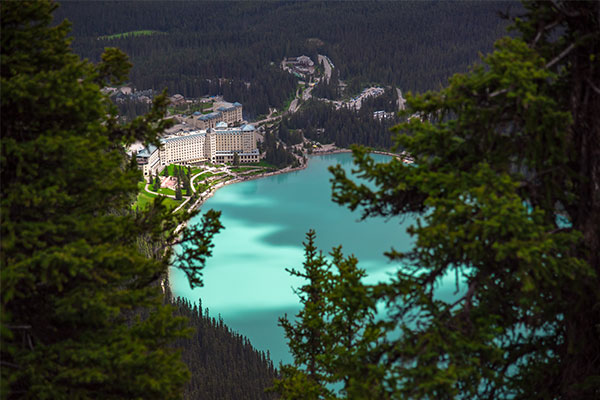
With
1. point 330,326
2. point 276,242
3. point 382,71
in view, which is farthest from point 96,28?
point 330,326

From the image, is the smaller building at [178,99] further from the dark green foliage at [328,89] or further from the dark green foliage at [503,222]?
the dark green foliage at [503,222]

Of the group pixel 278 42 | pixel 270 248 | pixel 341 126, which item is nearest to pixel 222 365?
pixel 270 248

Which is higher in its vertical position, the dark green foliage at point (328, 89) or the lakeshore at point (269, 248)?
the dark green foliage at point (328, 89)

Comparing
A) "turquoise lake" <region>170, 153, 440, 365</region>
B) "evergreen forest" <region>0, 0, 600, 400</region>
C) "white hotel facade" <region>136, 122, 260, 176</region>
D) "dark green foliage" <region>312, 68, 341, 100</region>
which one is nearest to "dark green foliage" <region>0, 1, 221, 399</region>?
"evergreen forest" <region>0, 0, 600, 400</region>

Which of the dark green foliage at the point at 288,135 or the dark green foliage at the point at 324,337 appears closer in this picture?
the dark green foliage at the point at 324,337

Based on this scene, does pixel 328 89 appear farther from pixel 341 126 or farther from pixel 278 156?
pixel 278 156

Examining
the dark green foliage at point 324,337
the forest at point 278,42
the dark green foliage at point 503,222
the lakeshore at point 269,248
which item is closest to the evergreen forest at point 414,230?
the dark green foliage at point 503,222
